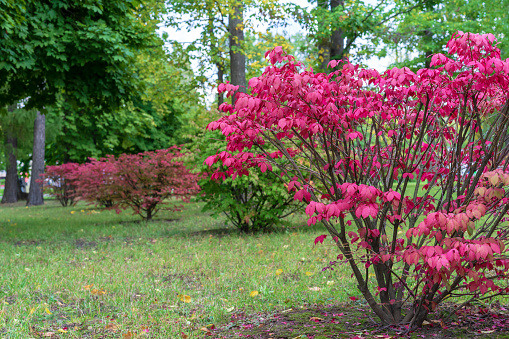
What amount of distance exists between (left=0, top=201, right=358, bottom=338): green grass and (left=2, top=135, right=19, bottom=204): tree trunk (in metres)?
14.6

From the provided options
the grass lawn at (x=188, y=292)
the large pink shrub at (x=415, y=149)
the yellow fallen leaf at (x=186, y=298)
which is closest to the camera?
the large pink shrub at (x=415, y=149)

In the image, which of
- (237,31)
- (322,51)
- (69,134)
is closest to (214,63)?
(237,31)

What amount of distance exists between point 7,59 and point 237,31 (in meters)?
6.64

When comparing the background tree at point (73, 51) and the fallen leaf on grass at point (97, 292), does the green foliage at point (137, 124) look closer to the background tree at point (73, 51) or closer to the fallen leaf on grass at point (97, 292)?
the background tree at point (73, 51)

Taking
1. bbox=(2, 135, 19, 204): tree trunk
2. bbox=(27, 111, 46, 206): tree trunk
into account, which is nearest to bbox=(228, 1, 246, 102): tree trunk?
bbox=(27, 111, 46, 206): tree trunk

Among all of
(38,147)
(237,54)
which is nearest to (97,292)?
(237,54)

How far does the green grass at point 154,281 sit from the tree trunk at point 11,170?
1460 centimetres

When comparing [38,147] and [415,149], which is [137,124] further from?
[415,149]

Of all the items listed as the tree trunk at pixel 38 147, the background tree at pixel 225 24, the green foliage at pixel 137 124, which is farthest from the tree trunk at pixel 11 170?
the background tree at pixel 225 24

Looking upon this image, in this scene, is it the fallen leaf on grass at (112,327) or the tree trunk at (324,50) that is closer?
the fallen leaf on grass at (112,327)

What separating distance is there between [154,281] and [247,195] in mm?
3888

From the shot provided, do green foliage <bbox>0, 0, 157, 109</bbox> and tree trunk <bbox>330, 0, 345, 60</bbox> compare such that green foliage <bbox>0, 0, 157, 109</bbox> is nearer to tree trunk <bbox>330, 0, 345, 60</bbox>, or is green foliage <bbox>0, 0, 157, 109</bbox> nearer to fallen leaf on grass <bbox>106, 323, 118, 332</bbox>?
tree trunk <bbox>330, 0, 345, 60</bbox>

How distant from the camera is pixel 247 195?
8.70m

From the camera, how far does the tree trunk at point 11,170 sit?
2134cm
